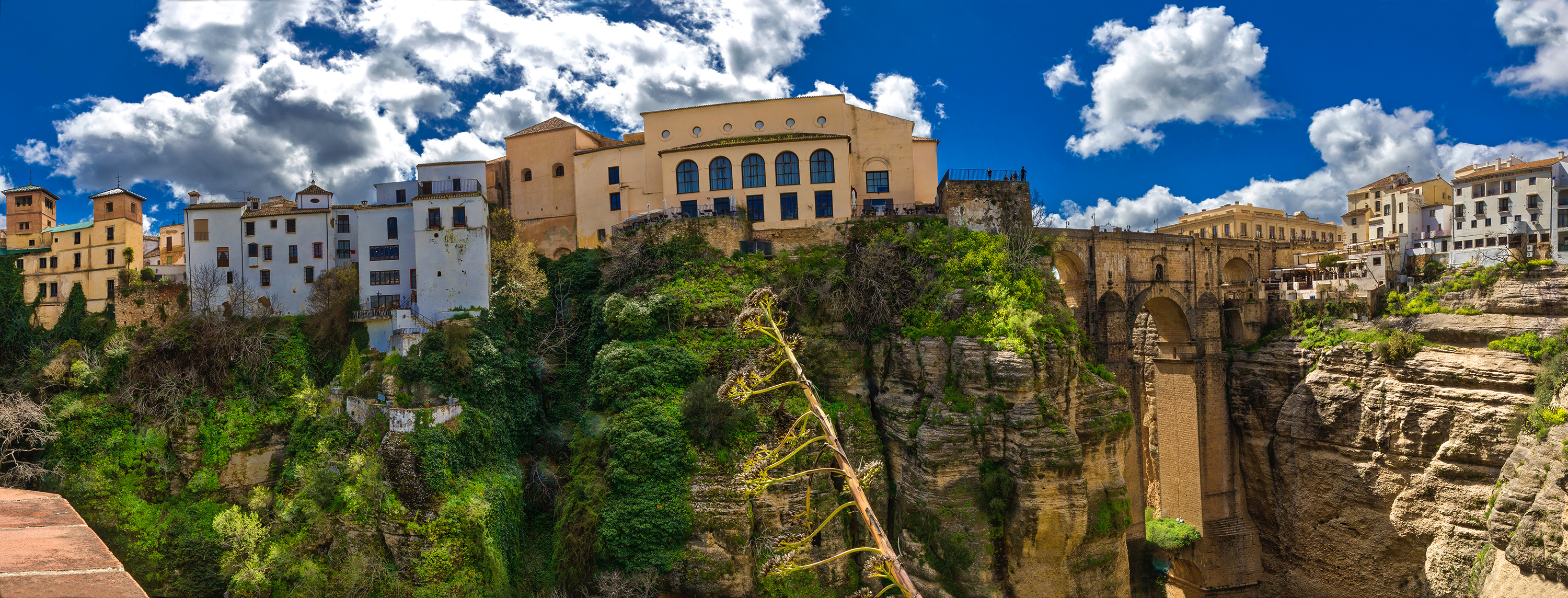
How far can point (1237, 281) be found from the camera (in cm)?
4153

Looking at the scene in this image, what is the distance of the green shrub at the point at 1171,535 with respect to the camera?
35.0m

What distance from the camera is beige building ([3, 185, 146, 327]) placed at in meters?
36.5

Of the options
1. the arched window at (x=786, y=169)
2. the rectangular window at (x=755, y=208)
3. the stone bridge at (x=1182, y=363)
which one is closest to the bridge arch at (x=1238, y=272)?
the stone bridge at (x=1182, y=363)

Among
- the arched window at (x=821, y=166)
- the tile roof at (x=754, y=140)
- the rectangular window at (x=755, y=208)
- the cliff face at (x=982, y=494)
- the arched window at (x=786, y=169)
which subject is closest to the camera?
the cliff face at (x=982, y=494)

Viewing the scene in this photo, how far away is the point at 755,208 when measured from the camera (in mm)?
35312

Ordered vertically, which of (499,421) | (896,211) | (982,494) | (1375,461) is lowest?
(1375,461)

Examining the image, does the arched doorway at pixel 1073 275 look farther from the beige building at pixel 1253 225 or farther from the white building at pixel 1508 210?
the beige building at pixel 1253 225

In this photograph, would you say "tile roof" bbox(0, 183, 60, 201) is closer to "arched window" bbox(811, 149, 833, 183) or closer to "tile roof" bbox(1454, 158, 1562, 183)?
"arched window" bbox(811, 149, 833, 183)

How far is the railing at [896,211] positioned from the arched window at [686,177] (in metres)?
8.41

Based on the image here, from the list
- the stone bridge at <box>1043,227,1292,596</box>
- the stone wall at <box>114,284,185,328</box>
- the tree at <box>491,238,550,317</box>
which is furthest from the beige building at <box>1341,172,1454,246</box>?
the stone wall at <box>114,284,185,328</box>

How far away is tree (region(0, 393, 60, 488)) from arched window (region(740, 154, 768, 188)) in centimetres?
2988

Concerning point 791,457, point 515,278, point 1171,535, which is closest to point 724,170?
point 515,278

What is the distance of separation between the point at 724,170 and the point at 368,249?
58.9ft

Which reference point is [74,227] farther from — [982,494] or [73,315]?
[982,494]
